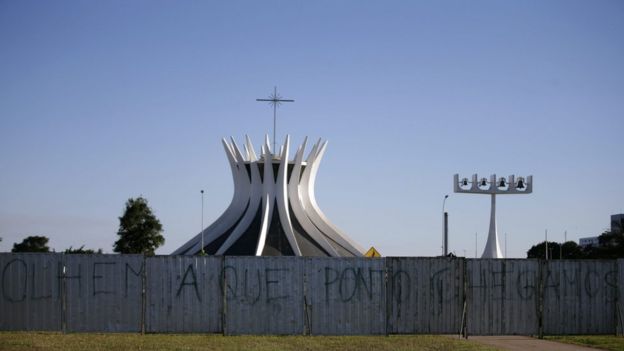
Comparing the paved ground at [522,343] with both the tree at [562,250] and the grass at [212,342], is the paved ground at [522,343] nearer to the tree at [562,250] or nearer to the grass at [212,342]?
the grass at [212,342]

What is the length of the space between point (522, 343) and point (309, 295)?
5.90 metres

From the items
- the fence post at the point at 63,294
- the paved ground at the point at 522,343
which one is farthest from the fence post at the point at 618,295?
the fence post at the point at 63,294

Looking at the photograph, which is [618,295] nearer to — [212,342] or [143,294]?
[212,342]

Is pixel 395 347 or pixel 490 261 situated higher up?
pixel 490 261

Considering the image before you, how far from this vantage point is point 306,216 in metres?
65.9

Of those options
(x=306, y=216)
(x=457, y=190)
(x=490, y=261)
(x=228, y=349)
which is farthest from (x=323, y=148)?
(x=228, y=349)

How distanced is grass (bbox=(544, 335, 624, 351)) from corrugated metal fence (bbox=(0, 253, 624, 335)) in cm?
28

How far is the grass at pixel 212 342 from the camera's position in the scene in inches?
840

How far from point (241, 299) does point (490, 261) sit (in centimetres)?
709

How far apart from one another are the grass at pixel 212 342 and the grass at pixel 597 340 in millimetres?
3346

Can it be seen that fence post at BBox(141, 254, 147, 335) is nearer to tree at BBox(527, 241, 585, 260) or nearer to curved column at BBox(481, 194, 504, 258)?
curved column at BBox(481, 194, 504, 258)

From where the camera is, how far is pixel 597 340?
25.3 meters

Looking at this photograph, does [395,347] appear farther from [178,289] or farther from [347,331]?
[178,289]

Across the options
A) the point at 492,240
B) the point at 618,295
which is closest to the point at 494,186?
the point at 492,240
